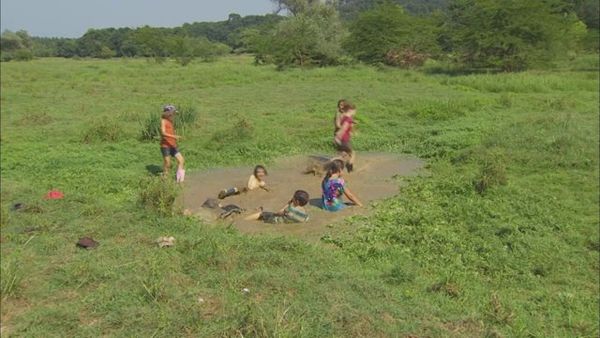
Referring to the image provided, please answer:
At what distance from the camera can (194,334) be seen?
13.2 feet

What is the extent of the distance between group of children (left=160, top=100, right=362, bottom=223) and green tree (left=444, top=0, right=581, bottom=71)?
683 inches

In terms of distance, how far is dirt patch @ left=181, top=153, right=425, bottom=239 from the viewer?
711 centimetres

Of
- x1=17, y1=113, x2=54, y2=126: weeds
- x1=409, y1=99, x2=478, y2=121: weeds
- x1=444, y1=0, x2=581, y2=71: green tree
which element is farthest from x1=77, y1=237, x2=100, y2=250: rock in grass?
x1=444, y1=0, x2=581, y2=71: green tree

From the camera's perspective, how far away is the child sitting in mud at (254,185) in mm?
8289

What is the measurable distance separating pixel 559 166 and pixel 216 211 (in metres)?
5.84

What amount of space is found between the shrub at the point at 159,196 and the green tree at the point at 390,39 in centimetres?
2493

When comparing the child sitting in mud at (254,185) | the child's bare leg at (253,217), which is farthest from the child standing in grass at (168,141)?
the child's bare leg at (253,217)

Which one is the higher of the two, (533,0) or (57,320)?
(533,0)

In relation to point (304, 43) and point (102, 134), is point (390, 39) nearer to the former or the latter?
point (304, 43)

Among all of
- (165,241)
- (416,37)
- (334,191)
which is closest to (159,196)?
(165,241)

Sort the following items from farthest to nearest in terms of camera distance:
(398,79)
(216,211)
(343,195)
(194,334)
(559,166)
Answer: (398,79), (559,166), (343,195), (216,211), (194,334)

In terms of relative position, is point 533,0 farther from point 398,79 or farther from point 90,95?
point 90,95

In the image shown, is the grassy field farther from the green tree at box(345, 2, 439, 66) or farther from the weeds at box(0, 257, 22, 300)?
the green tree at box(345, 2, 439, 66)

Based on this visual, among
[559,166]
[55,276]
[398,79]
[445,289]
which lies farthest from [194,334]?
[398,79]
